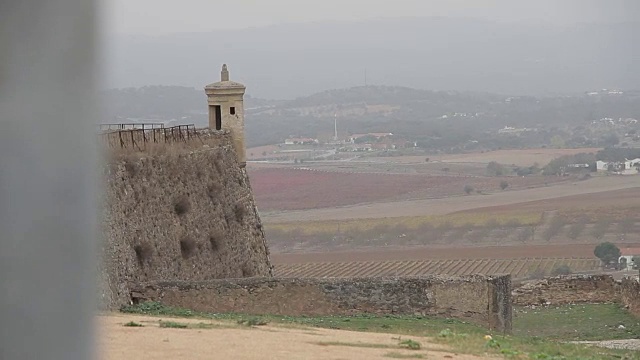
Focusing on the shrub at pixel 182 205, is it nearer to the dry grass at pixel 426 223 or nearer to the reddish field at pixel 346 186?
the dry grass at pixel 426 223

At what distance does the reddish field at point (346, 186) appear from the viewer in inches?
3750

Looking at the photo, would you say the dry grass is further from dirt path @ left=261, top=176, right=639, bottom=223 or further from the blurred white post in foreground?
the blurred white post in foreground

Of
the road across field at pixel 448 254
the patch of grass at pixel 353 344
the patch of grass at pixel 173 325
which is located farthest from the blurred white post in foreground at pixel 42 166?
the road across field at pixel 448 254

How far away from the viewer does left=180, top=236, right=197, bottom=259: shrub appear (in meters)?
27.4

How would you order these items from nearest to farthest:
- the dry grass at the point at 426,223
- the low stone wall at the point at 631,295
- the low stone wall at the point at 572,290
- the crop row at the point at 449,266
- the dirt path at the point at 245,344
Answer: the dirt path at the point at 245,344
the low stone wall at the point at 631,295
the low stone wall at the point at 572,290
the crop row at the point at 449,266
the dry grass at the point at 426,223

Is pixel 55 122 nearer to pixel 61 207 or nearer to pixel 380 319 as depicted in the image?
pixel 61 207

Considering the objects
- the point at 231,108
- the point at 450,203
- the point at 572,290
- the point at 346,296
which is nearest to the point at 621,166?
the point at 450,203

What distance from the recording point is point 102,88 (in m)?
1.70

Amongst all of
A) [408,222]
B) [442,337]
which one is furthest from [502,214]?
[442,337]

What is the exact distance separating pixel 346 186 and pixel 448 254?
135ft

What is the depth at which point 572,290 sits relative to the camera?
33.6 metres

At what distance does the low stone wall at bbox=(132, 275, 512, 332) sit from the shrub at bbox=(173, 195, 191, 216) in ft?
16.2

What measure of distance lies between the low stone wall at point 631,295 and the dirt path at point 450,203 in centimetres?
5131

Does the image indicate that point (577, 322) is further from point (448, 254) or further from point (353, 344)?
point (448, 254)
